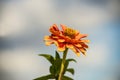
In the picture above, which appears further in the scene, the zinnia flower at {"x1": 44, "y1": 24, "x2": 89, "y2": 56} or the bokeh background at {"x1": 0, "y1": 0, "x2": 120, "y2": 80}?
the bokeh background at {"x1": 0, "y1": 0, "x2": 120, "y2": 80}

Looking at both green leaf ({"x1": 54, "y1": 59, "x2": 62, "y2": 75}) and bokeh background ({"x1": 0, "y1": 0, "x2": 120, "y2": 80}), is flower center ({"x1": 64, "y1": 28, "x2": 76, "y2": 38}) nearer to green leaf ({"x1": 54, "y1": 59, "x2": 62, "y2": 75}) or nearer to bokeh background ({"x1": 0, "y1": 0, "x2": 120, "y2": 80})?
green leaf ({"x1": 54, "y1": 59, "x2": 62, "y2": 75})

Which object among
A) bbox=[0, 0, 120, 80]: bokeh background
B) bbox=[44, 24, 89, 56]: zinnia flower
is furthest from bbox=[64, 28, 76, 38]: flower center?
bbox=[0, 0, 120, 80]: bokeh background

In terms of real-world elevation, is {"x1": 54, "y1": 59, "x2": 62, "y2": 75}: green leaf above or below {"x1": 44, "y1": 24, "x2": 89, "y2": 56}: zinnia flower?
below

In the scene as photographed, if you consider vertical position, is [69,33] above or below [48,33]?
below

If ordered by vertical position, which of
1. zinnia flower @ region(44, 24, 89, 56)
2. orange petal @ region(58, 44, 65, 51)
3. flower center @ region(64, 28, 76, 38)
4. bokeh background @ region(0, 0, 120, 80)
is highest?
bokeh background @ region(0, 0, 120, 80)

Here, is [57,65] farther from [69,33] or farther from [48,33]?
[48,33]

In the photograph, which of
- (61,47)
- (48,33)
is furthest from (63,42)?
(48,33)

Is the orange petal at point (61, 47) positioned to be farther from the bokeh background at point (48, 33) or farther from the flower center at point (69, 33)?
the bokeh background at point (48, 33)

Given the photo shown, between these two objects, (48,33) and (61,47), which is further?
(48,33)

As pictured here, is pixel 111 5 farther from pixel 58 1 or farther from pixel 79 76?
pixel 79 76
